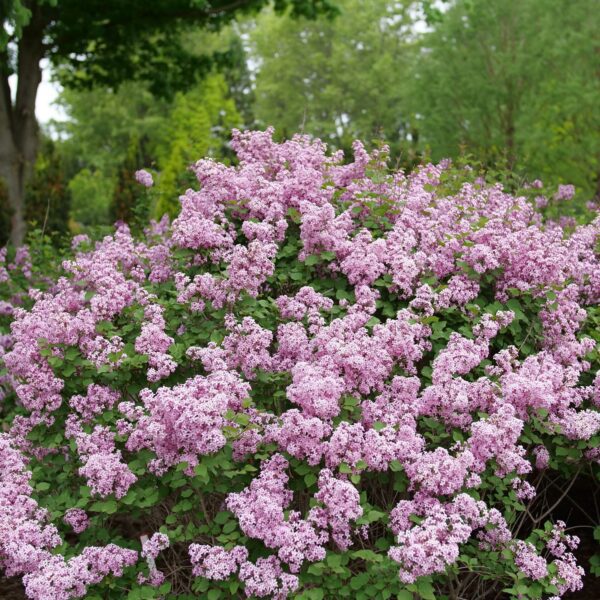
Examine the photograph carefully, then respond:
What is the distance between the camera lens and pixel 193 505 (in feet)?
12.5

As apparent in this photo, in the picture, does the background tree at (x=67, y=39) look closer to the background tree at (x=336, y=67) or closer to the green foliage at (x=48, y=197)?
the green foliage at (x=48, y=197)

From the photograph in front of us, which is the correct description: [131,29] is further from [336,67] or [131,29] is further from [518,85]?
[336,67]

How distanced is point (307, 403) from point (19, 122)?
12067mm

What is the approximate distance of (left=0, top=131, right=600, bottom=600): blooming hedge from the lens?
3516 millimetres

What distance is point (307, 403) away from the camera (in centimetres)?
367

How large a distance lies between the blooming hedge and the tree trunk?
367 inches

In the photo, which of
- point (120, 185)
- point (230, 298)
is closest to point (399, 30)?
point (120, 185)

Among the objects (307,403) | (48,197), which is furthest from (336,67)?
(307,403)

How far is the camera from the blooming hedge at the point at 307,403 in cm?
352

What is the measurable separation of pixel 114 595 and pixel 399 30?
39701 millimetres

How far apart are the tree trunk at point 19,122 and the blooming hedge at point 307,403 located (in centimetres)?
932

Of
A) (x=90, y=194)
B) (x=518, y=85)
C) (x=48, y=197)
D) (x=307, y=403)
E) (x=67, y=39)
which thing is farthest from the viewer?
(x=90, y=194)

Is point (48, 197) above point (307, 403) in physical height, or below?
above

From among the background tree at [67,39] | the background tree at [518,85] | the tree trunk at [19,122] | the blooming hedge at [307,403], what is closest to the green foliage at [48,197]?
the tree trunk at [19,122]
